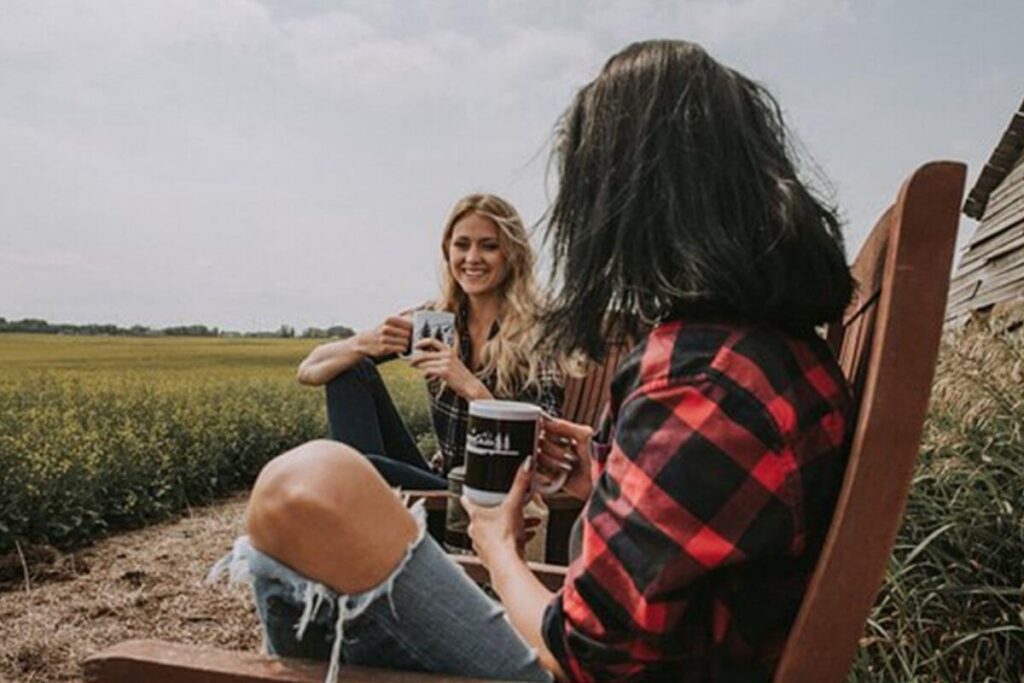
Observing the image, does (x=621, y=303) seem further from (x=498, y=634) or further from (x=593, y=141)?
(x=498, y=634)

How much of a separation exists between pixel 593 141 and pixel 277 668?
784 mm

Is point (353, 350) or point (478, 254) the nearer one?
point (353, 350)

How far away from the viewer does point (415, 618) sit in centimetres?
113

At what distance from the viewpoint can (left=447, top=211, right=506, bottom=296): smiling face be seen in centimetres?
340

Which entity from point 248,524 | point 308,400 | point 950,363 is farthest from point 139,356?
point 248,524

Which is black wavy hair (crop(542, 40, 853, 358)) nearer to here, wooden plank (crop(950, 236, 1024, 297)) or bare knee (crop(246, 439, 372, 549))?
bare knee (crop(246, 439, 372, 549))

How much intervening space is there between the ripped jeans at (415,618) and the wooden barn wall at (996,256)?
748 centimetres

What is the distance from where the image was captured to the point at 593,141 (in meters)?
1.25

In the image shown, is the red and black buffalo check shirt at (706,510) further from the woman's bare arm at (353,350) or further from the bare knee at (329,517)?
the woman's bare arm at (353,350)

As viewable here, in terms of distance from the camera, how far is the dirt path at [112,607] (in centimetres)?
388

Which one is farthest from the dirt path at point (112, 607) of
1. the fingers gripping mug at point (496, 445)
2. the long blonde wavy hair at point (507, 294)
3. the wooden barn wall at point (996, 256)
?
the wooden barn wall at point (996, 256)

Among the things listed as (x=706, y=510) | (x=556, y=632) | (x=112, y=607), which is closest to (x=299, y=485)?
(x=556, y=632)

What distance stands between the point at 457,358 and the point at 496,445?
1696 millimetres

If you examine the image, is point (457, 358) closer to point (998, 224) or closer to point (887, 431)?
point (887, 431)
